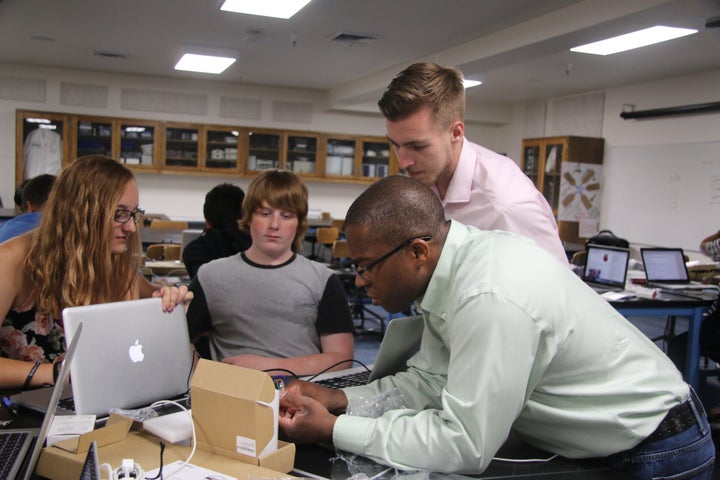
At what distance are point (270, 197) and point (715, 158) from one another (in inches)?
242

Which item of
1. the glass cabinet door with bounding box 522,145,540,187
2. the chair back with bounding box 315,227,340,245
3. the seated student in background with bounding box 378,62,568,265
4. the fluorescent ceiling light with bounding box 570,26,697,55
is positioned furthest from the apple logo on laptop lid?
the glass cabinet door with bounding box 522,145,540,187

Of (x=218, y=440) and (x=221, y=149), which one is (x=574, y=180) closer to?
(x=221, y=149)

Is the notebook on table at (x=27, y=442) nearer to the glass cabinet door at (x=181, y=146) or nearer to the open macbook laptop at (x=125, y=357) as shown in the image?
the open macbook laptop at (x=125, y=357)

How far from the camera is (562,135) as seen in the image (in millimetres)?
8477

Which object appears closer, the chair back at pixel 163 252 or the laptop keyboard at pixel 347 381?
the laptop keyboard at pixel 347 381

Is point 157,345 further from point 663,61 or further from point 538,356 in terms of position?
point 663,61

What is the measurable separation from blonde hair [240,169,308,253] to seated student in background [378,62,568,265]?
54 cm

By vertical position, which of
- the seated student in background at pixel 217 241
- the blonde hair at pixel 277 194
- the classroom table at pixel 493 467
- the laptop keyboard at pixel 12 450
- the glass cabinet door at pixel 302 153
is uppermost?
the glass cabinet door at pixel 302 153

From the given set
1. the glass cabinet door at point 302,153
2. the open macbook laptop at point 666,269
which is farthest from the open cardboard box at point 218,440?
the glass cabinet door at point 302,153

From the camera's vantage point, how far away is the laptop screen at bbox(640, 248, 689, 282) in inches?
183

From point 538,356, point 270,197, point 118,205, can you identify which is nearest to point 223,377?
point 538,356

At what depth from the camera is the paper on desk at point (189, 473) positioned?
1.03 meters

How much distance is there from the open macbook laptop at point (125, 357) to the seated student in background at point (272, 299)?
54 centimetres

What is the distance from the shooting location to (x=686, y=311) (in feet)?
12.8
